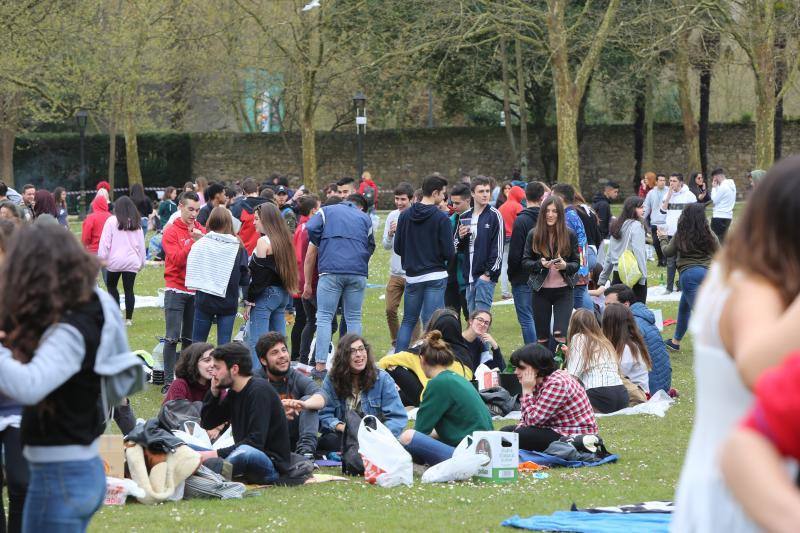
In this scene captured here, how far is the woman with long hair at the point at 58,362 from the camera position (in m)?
4.00

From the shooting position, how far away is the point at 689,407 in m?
11.2

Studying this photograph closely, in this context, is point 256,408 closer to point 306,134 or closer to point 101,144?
point 306,134

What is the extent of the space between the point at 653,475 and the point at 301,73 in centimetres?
3008

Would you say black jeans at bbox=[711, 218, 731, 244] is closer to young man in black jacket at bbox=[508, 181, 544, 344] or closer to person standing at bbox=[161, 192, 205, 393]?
young man in black jacket at bbox=[508, 181, 544, 344]

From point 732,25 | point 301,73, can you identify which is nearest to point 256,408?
point 732,25

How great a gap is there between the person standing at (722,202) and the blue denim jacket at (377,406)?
1485 cm

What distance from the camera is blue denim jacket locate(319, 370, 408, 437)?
9.15 metres

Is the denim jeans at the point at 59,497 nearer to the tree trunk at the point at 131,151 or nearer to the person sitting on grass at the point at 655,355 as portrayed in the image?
the person sitting on grass at the point at 655,355

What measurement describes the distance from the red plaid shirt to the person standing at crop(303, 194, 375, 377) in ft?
11.0

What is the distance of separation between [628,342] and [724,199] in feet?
40.5

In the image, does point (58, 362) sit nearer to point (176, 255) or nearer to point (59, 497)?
point (59, 497)

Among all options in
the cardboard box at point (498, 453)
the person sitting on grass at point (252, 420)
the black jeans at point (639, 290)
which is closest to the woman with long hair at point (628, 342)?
the cardboard box at point (498, 453)

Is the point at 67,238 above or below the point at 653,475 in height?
above

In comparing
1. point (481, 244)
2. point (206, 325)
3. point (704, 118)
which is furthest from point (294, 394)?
point (704, 118)
